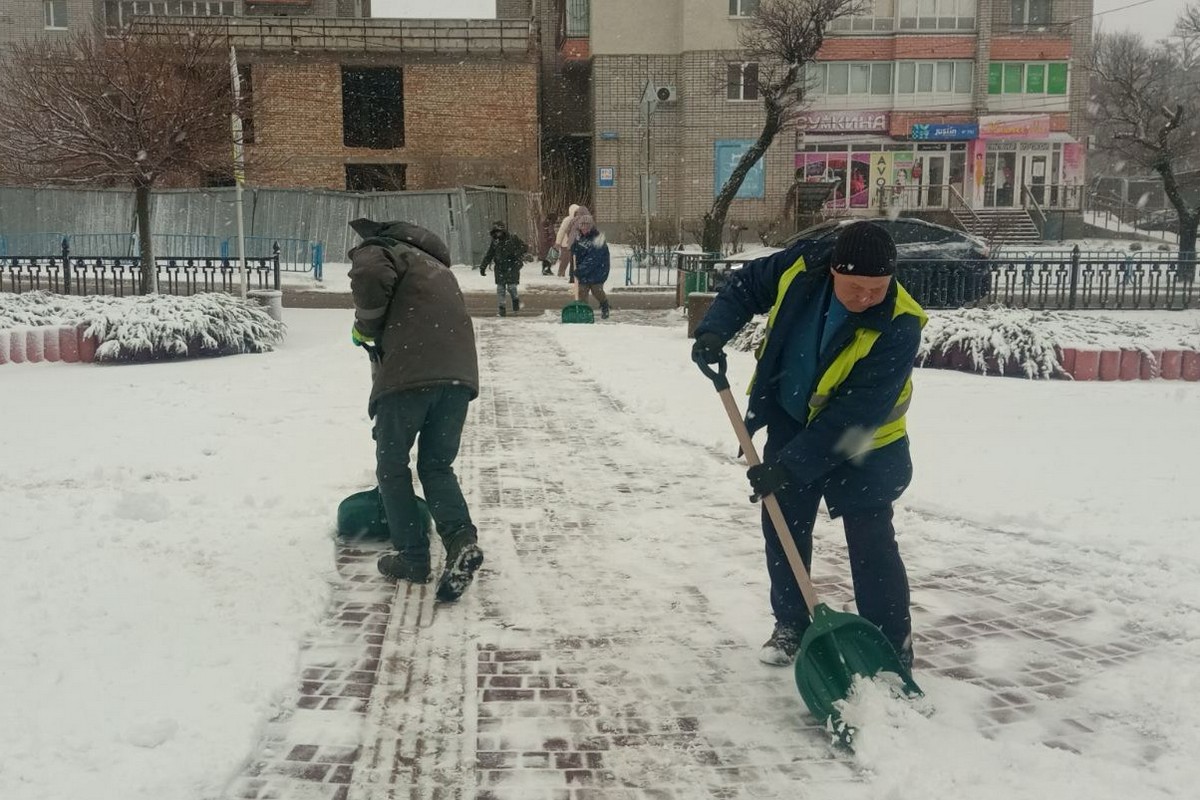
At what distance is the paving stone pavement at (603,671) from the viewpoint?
319 cm

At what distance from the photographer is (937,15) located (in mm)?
37500

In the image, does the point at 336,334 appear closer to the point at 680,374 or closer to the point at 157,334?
the point at 157,334

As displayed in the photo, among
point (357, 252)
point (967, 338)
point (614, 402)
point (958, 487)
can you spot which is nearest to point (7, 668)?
point (357, 252)

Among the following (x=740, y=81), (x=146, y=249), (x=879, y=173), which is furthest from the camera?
(x=879, y=173)

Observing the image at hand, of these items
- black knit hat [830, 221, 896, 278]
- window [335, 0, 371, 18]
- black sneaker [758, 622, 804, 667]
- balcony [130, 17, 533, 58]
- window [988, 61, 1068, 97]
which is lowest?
black sneaker [758, 622, 804, 667]

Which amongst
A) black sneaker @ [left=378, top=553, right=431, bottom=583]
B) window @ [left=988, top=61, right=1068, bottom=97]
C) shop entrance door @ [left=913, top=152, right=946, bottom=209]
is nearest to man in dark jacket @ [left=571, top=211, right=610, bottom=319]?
black sneaker @ [left=378, top=553, right=431, bottom=583]

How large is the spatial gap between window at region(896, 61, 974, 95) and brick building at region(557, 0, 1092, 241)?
0.14ft

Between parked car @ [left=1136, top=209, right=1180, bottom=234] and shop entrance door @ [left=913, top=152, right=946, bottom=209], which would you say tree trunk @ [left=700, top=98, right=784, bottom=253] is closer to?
shop entrance door @ [left=913, top=152, right=946, bottom=209]

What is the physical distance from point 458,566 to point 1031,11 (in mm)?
40184

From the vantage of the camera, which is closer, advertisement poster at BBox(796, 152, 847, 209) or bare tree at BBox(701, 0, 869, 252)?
bare tree at BBox(701, 0, 869, 252)

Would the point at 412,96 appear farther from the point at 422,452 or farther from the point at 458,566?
the point at 458,566

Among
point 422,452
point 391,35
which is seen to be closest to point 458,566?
point 422,452

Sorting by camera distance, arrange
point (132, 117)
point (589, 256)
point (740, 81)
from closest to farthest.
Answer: point (132, 117) < point (589, 256) < point (740, 81)

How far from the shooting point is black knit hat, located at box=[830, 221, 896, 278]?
3.29 m
